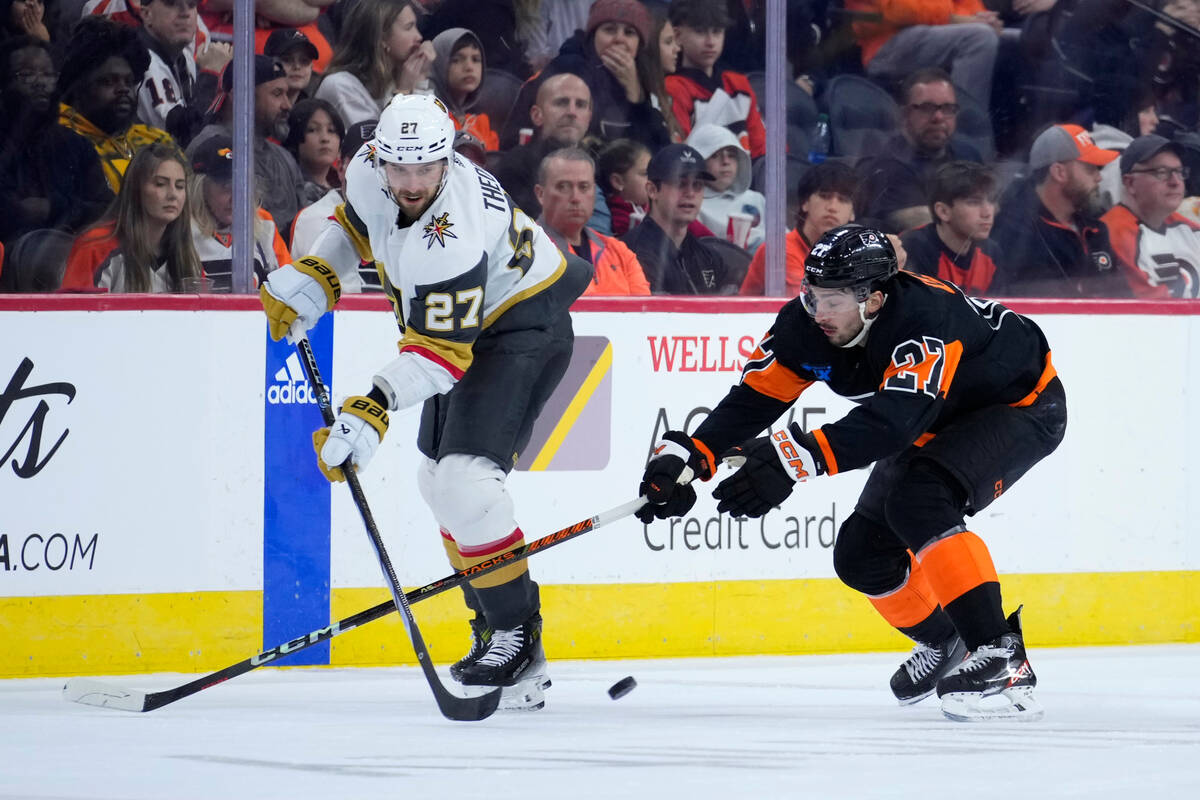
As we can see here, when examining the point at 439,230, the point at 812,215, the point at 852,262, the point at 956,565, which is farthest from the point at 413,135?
the point at 812,215

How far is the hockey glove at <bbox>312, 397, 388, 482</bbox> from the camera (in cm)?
299

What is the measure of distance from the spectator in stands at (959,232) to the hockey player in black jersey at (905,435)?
132 centimetres

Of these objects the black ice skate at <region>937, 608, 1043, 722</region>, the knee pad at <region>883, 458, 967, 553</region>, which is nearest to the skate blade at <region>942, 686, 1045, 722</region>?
the black ice skate at <region>937, 608, 1043, 722</region>

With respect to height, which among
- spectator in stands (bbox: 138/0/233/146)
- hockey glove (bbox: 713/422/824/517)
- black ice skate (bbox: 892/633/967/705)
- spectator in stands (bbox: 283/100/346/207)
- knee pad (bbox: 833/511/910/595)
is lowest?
black ice skate (bbox: 892/633/967/705)

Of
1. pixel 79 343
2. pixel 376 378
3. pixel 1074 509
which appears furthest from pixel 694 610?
pixel 79 343

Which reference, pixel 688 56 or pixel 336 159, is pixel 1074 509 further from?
pixel 336 159

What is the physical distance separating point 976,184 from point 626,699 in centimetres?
205

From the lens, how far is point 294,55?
410 centimetres

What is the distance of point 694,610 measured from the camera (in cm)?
414

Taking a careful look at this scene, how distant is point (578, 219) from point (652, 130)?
13.4 inches

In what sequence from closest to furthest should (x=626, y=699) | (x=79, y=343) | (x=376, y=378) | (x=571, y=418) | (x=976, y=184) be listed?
1. (x=376, y=378)
2. (x=626, y=699)
3. (x=79, y=343)
4. (x=571, y=418)
5. (x=976, y=184)

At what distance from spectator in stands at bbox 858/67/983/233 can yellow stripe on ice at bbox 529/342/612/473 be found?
101 centimetres

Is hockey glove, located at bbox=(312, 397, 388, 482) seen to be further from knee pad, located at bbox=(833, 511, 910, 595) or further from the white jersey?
knee pad, located at bbox=(833, 511, 910, 595)

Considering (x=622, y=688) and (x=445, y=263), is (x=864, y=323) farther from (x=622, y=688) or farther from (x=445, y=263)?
(x=622, y=688)
